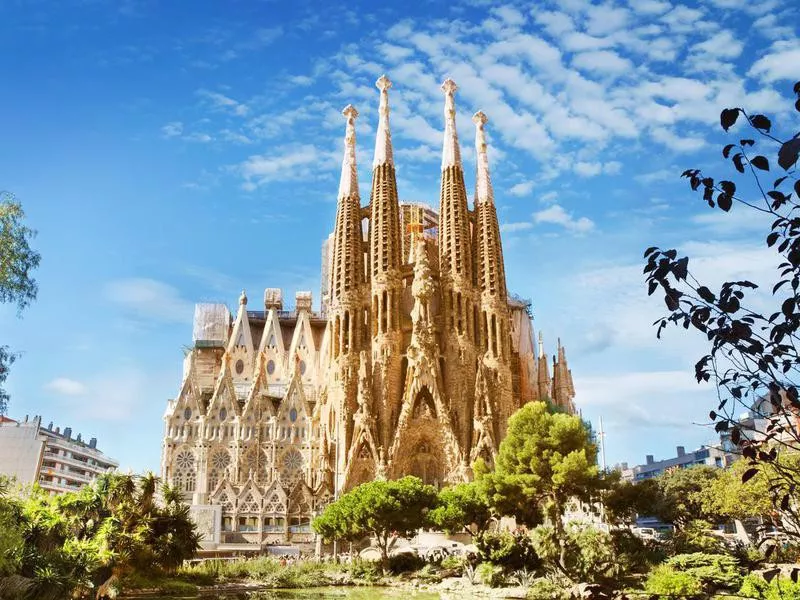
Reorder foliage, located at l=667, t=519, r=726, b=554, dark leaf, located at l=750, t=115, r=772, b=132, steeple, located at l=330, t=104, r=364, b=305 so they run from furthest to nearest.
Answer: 1. steeple, located at l=330, t=104, r=364, b=305
2. foliage, located at l=667, t=519, r=726, b=554
3. dark leaf, located at l=750, t=115, r=772, b=132

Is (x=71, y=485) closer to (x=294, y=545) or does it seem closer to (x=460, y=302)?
(x=294, y=545)

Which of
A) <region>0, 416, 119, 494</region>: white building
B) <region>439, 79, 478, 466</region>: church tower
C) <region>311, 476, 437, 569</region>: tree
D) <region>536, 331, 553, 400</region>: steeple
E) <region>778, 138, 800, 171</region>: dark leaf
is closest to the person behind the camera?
<region>778, 138, 800, 171</region>: dark leaf

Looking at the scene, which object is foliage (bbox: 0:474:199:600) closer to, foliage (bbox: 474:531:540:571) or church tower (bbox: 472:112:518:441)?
foliage (bbox: 474:531:540:571)

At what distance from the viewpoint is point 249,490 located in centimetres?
4841

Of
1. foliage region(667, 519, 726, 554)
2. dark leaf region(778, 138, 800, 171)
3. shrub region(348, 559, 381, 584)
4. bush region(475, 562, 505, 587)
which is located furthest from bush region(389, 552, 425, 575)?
dark leaf region(778, 138, 800, 171)

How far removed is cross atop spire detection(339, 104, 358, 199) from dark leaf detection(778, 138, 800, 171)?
53.3m

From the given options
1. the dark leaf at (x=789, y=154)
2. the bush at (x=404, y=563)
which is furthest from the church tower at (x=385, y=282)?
the dark leaf at (x=789, y=154)

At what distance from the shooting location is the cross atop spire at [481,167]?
187 feet

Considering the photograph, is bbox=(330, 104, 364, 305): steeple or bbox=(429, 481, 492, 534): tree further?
bbox=(330, 104, 364, 305): steeple

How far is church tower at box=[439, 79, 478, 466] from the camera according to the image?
49.3 m

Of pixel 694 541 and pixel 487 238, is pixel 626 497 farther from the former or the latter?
pixel 487 238

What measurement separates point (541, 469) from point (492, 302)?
822 inches

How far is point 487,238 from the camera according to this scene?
5472 centimetres

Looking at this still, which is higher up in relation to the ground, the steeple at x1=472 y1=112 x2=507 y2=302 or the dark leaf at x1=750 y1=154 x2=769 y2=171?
the steeple at x1=472 y1=112 x2=507 y2=302
